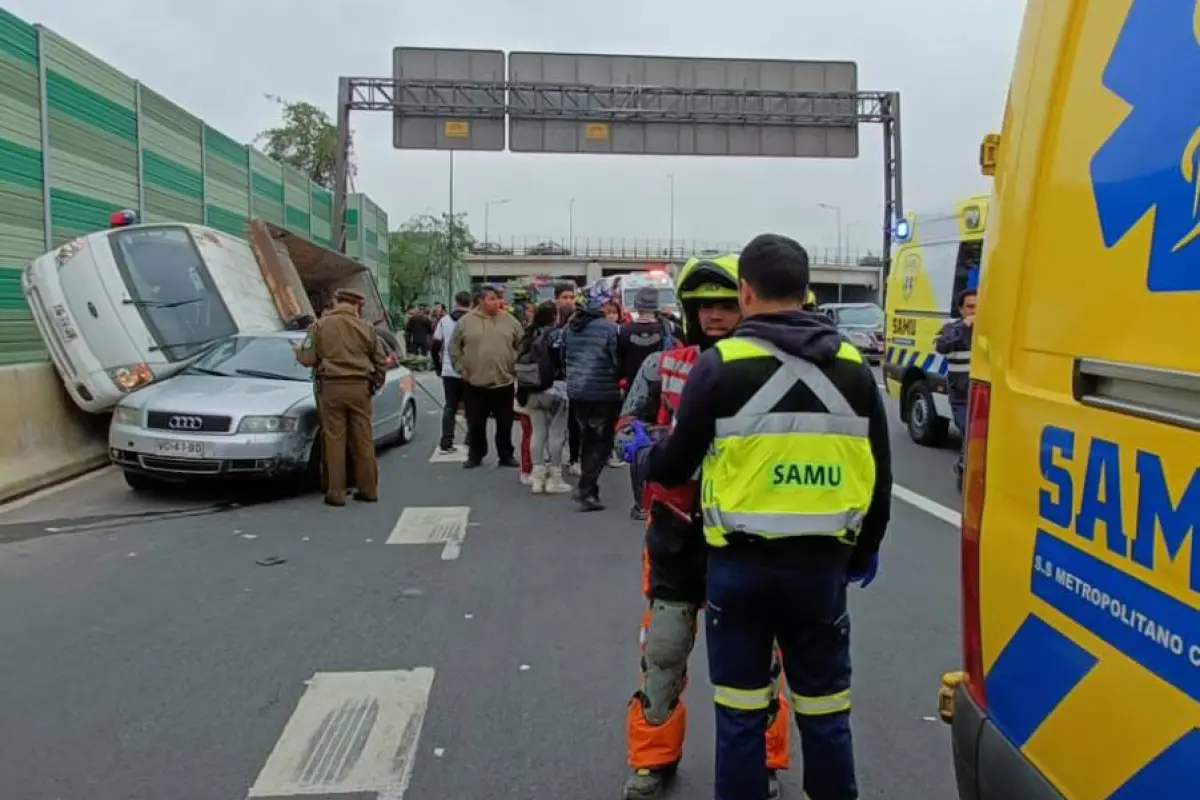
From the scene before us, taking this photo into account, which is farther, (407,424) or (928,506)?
(407,424)

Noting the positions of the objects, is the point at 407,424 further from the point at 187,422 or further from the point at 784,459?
the point at 784,459

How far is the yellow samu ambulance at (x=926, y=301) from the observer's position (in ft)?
35.3

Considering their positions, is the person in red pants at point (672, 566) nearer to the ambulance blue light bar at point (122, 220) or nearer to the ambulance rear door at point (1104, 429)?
the ambulance rear door at point (1104, 429)

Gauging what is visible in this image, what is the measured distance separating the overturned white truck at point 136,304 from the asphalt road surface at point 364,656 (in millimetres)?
2080

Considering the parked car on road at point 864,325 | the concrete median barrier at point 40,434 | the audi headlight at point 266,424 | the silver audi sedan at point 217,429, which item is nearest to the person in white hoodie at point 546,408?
the silver audi sedan at point 217,429

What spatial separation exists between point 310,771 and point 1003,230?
2.87 metres

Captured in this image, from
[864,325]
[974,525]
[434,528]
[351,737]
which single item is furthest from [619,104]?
[974,525]

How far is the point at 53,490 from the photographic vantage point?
896 cm

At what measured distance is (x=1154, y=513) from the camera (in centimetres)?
154

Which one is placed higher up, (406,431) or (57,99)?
(57,99)

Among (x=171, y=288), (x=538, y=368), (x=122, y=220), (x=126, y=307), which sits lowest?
(x=538, y=368)

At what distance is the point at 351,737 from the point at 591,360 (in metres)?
4.64

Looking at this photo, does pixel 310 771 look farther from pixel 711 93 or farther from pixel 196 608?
pixel 711 93

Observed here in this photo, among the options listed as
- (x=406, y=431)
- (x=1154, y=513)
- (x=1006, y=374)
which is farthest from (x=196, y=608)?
(x=406, y=431)
